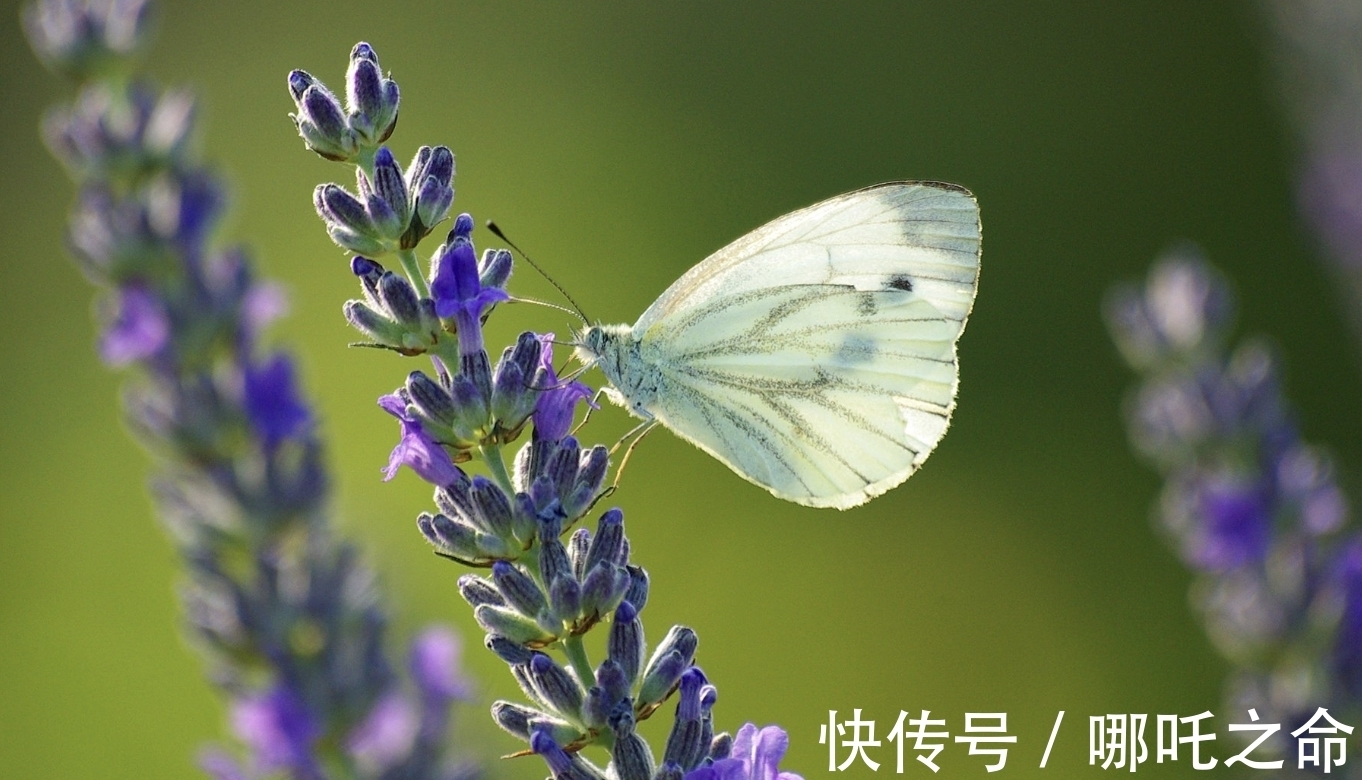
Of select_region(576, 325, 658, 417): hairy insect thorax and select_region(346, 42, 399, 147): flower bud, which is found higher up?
select_region(576, 325, 658, 417): hairy insect thorax

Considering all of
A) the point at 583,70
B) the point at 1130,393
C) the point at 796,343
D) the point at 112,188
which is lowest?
the point at 796,343

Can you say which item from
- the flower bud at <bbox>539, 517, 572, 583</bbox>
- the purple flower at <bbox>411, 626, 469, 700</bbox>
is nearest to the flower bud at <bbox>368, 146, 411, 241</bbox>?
the flower bud at <bbox>539, 517, 572, 583</bbox>

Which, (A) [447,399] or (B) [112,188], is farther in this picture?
(B) [112,188]

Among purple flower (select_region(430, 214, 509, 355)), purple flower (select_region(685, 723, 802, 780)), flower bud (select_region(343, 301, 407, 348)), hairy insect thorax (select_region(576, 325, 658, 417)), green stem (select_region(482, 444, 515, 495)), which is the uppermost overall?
hairy insect thorax (select_region(576, 325, 658, 417))

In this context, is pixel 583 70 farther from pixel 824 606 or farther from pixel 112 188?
pixel 112 188

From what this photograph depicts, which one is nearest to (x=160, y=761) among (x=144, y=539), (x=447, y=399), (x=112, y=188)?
(x=144, y=539)

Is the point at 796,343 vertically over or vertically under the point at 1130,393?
under

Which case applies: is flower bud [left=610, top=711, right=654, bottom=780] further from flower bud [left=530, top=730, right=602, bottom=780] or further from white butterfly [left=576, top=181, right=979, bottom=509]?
white butterfly [left=576, top=181, right=979, bottom=509]
